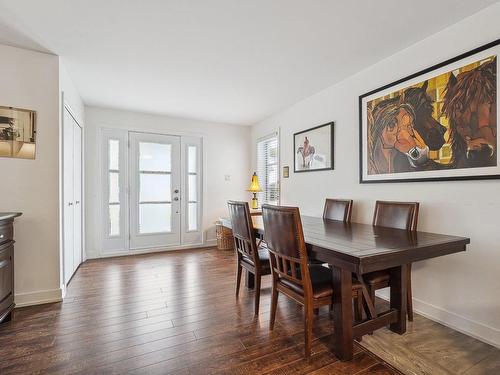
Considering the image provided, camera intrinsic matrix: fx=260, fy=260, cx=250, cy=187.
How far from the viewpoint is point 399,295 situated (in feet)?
6.48

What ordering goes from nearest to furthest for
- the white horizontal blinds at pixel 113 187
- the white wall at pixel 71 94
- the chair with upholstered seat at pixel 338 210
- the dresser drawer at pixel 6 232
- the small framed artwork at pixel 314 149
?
the dresser drawer at pixel 6 232
the white wall at pixel 71 94
the chair with upholstered seat at pixel 338 210
the small framed artwork at pixel 314 149
the white horizontal blinds at pixel 113 187

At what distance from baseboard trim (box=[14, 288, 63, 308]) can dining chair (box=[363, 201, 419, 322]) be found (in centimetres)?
285

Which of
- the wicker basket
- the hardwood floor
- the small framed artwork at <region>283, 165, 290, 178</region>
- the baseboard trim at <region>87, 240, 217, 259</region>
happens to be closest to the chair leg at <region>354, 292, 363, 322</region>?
the hardwood floor

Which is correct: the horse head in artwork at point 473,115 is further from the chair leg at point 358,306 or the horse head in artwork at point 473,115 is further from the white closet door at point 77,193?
the white closet door at point 77,193

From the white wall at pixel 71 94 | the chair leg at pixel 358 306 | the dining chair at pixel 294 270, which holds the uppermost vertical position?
the white wall at pixel 71 94

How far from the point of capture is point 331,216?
3.04 m

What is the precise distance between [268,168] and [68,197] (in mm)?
3137

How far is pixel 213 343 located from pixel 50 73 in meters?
2.89

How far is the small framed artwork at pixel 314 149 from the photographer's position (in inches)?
130

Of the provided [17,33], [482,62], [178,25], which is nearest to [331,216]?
[482,62]

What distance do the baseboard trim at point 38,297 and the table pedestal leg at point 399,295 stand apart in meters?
3.04

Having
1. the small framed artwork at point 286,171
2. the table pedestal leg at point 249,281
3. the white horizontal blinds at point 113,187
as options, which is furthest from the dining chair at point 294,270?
the white horizontal blinds at point 113,187

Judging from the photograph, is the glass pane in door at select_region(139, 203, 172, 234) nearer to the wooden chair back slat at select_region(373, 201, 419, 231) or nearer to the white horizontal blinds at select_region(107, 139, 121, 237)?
the white horizontal blinds at select_region(107, 139, 121, 237)

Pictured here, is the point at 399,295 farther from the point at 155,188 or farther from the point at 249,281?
the point at 155,188
